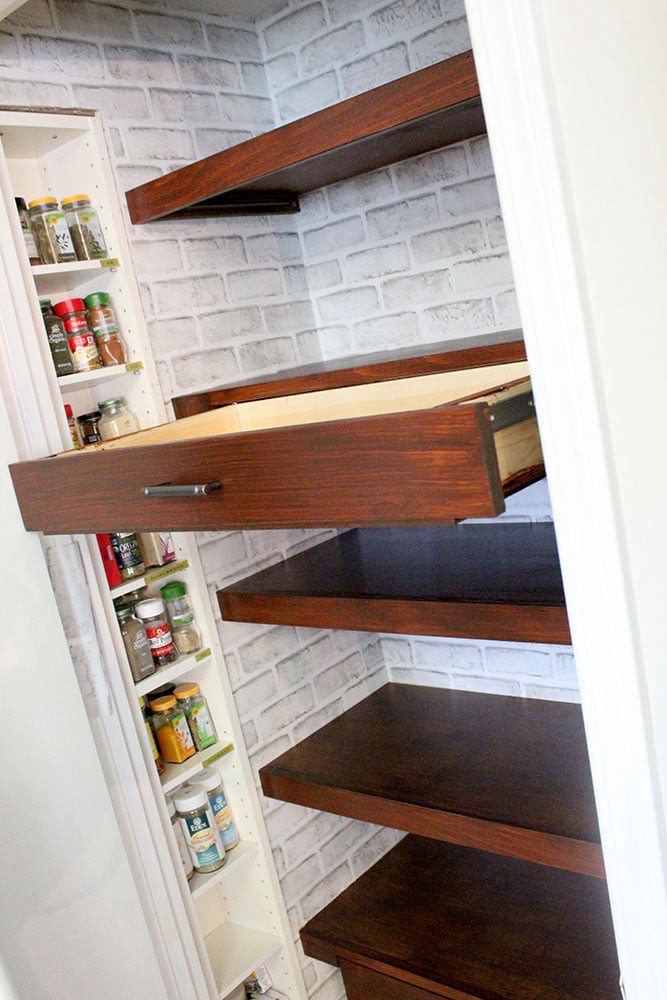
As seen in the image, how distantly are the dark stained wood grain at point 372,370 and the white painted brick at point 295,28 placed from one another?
2.43 ft

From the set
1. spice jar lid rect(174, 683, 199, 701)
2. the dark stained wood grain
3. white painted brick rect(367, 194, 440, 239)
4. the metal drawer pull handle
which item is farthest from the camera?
white painted brick rect(367, 194, 440, 239)

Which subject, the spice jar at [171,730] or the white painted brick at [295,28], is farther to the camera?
the white painted brick at [295,28]

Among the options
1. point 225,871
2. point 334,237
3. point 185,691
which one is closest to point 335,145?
point 334,237

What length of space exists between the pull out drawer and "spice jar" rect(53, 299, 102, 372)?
0.84ft

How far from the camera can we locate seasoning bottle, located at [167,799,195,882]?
1846 millimetres

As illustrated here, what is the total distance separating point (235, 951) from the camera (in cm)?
196

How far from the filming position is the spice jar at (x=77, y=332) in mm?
1718

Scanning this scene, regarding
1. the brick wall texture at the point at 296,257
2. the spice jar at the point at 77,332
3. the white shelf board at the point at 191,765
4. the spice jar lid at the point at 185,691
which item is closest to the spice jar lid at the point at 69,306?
the spice jar at the point at 77,332

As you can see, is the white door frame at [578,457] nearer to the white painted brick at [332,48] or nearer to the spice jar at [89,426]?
the spice jar at [89,426]

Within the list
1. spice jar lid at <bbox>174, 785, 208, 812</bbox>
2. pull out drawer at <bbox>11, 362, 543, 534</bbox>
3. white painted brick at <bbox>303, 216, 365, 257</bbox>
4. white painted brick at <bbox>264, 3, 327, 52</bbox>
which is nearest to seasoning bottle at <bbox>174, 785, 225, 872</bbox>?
spice jar lid at <bbox>174, 785, 208, 812</bbox>

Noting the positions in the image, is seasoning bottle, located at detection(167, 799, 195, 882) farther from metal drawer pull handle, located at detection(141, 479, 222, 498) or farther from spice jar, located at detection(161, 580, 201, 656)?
metal drawer pull handle, located at detection(141, 479, 222, 498)

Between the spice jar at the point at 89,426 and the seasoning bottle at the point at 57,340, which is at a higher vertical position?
the seasoning bottle at the point at 57,340

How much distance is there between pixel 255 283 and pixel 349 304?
23cm

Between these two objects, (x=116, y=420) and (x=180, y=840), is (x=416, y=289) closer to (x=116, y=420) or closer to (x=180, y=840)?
(x=116, y=420)
